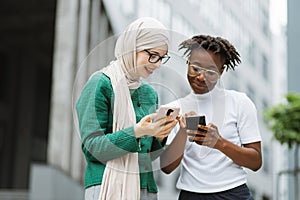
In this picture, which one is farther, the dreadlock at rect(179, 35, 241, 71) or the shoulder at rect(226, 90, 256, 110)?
the shoulder at rect(226, 90, 256, 110)

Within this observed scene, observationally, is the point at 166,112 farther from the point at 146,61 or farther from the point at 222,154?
the point at 222,154

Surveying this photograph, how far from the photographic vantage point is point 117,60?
231 centimetres

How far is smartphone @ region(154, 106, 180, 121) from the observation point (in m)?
2.17

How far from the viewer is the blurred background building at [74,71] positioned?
9.22 m

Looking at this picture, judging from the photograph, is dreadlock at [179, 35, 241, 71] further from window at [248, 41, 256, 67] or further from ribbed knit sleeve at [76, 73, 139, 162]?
window at [248, 41, 256, 67]

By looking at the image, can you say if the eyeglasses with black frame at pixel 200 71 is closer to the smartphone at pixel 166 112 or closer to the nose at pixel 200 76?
the nose at pixel 200 76

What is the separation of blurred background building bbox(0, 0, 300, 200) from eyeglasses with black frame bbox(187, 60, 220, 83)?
1.3 inches

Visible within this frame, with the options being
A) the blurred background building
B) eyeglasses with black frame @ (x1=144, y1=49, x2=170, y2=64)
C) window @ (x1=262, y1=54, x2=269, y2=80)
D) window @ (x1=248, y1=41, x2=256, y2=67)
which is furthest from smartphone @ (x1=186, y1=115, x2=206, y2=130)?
window @ (x1=262, y1=54, x2=269, y2=80)

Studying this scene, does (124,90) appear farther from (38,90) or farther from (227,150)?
(38,90)

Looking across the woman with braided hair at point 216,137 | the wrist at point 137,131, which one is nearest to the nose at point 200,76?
the woman with braided hair at point 216,137

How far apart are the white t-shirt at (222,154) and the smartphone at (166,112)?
24 centimetres

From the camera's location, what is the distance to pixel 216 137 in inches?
91.0

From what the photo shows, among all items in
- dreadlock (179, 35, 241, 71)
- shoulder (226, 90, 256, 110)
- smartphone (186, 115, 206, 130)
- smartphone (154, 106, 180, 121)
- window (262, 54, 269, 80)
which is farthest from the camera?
window (262, 54, 269, 80)

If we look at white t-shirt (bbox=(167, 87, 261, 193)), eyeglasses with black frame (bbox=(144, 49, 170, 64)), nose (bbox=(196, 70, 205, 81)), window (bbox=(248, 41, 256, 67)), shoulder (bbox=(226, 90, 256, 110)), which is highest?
window (bbox=(248, 41, 256, 67))
